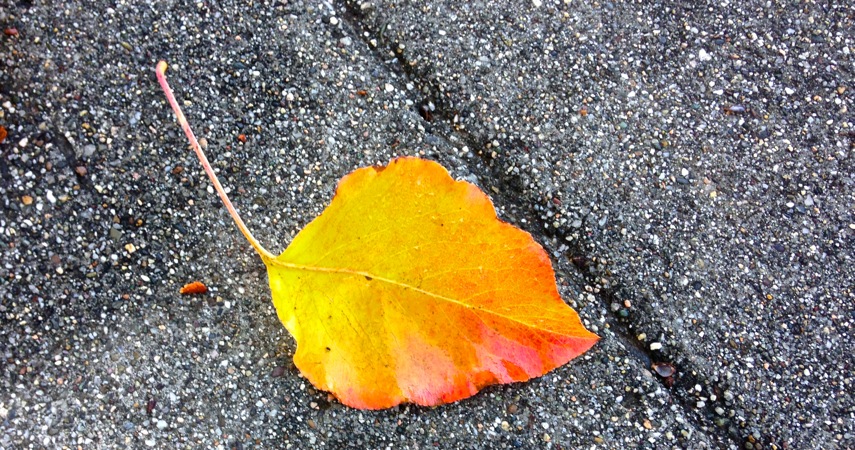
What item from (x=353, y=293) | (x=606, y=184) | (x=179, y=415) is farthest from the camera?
(x=606, y=184)

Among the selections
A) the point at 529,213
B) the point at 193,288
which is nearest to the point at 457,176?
the point at 529,213

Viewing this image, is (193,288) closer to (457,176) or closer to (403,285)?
(403,285)

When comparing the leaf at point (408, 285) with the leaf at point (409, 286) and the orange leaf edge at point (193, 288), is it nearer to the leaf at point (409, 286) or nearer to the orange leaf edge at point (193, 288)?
the leaf at point (409, 286)

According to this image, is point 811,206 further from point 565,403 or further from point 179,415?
point 179,415

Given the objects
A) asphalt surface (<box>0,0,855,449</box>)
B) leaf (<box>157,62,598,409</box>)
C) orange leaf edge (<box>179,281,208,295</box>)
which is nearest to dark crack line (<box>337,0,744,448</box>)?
asphalt surface (<box>0,0,855,449</box>)

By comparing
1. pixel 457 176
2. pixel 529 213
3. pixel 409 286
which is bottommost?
pixel 409 286

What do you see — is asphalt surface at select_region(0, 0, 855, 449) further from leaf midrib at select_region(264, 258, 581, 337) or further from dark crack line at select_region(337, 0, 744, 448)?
leaf midrib at select_region(264, 258, 581, 337)

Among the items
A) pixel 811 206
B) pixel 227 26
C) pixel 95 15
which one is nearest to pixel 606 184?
pixel 811 206
